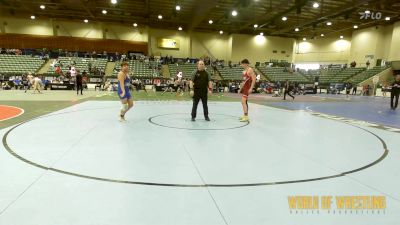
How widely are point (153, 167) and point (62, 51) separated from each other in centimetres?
3431

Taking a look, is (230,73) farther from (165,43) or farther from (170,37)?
(170,37)

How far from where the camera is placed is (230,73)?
109ft

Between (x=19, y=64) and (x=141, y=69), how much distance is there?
40.6 feet

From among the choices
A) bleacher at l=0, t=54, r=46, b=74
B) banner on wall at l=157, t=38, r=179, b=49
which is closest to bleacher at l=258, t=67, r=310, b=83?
banner on wall at l=157, t=38, r=179, b=49

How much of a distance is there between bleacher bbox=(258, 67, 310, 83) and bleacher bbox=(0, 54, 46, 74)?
26.7 metres

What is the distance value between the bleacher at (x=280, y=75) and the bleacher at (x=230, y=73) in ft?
13.9

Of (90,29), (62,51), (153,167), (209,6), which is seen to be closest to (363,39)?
(209,6)

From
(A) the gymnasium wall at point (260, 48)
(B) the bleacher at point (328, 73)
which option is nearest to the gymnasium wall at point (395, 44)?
(B) the bleacher at point (328, 73)

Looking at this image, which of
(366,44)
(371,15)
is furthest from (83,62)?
(366,44)

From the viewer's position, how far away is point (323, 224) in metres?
2.43

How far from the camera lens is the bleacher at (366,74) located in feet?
107

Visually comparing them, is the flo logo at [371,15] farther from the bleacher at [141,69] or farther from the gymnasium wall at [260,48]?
the bleacher at [141,69]

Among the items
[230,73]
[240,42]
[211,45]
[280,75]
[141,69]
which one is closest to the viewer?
[141,69]

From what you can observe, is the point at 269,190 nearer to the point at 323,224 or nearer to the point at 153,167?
the point at 323,224
